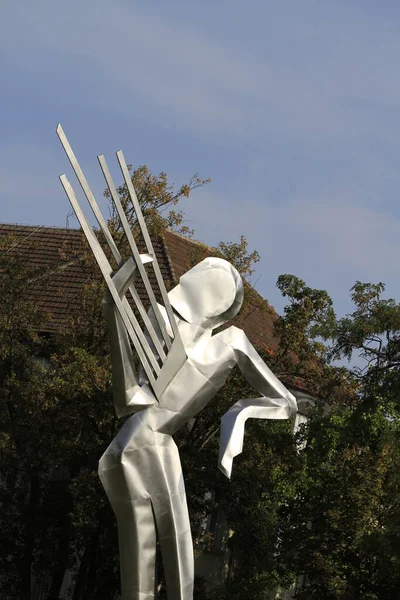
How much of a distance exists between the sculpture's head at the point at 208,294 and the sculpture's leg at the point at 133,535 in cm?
168

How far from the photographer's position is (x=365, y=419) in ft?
82.7

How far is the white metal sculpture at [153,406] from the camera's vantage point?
35.9ft

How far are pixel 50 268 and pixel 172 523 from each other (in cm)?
1203

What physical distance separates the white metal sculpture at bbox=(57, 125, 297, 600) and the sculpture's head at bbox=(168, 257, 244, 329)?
7.0 inches

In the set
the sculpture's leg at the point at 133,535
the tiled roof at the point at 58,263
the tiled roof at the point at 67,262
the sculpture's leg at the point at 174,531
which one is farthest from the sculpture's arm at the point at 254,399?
the tiled roof at the point at 67,262

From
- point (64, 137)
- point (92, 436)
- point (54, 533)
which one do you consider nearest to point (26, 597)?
point (54, 533)

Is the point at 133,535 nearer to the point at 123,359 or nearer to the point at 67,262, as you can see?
the point at 123,359

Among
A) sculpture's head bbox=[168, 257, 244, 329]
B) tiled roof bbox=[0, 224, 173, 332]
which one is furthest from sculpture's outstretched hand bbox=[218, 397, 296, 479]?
tiled roof bbox=[0, 224, 173, 332]

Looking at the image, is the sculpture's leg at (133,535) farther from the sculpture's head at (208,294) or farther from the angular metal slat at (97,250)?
the sculpture's head at (208,294)

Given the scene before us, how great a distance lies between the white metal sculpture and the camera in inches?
431

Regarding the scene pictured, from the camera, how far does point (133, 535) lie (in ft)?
36.6

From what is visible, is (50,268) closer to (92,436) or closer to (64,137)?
(92,436)

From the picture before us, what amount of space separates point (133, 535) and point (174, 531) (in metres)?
0.36

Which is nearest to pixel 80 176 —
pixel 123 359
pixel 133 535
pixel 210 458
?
pixel 123 359
